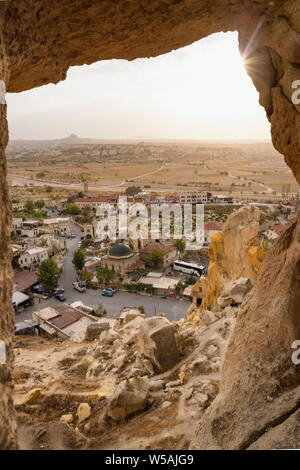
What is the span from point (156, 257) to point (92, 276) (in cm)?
687

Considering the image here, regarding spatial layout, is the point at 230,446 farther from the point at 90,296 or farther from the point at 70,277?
the point at 70,277

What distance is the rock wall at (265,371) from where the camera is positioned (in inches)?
184

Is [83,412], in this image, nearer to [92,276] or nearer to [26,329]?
[26,329]

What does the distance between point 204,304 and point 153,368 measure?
6.11 meters

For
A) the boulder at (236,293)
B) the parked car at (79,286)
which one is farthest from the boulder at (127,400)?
the parked car at (79,286)

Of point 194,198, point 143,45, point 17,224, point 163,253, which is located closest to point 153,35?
point 143,45

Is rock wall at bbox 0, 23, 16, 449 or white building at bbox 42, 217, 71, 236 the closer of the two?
rock wall at bbox 0, 23, 16, 449

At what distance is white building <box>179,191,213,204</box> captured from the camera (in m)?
65.2

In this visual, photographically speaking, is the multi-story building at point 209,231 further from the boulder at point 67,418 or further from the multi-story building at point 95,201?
the boulder at point 67,418

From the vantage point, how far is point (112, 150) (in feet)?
576

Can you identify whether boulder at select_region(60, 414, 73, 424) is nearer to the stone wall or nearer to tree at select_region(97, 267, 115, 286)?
the stone wall

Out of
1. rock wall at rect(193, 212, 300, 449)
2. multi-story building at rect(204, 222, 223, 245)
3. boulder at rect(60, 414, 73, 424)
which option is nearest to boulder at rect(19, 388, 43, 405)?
boulder at rect(60, 414, 73, 424)

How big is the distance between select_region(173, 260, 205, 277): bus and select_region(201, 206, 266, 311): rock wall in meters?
19.0

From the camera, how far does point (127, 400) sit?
24.9 feet
